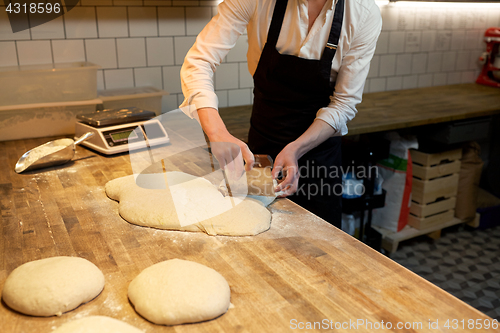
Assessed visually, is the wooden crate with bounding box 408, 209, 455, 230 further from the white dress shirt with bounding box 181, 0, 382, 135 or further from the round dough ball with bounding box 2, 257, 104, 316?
the round dough ball with bounding box 2, 257, 104, 316

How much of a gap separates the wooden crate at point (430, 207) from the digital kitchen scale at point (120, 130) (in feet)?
5.18

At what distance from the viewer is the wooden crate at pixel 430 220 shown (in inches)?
96.0

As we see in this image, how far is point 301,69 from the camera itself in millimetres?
1353

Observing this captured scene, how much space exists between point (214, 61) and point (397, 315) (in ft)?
3.02

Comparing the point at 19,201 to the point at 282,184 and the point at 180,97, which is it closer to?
the point at 282,184

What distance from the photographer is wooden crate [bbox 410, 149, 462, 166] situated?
2316 mm

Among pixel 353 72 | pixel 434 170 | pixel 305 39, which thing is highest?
pixel 305 39

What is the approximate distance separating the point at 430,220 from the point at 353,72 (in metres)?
1.51

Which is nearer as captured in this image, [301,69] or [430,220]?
[301,69]

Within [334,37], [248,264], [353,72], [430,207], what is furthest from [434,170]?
[248,264]

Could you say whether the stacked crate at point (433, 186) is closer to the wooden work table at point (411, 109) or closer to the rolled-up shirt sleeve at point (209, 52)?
the wooden work table at point (411, 109)

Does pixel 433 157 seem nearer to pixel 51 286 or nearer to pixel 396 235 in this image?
pixel 396 235

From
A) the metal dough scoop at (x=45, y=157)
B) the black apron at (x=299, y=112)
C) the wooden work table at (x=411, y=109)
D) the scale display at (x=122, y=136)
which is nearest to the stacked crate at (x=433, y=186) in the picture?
the wooden work table at (x=411, y=109)

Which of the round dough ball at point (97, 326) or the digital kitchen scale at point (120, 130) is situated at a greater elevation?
the digital kitchen scale at point (120, 130)
